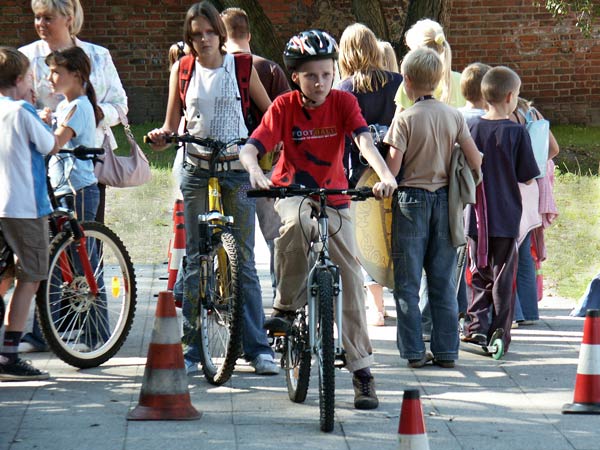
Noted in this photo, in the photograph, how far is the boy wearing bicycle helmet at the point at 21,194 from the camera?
660 cm

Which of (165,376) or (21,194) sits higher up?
(21,194)

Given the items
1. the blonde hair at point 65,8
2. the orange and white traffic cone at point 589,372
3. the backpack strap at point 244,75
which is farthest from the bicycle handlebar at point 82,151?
the orange and white traffic cone at point 589,372

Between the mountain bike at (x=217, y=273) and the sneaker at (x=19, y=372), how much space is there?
0.92 meters

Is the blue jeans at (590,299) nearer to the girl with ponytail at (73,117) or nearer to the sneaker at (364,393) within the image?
the sneaker at (364,393)

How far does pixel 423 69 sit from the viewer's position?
7121 mm

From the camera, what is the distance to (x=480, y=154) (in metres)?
7.16

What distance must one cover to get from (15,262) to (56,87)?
1.15 m

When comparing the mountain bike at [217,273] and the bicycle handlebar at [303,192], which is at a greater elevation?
the bicycle handlebar at [303,192]

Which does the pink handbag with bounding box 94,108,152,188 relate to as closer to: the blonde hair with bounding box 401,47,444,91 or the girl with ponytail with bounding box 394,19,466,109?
the blonde hair with bounding box 401,47,444,91

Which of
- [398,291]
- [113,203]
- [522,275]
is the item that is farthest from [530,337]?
[113,203]

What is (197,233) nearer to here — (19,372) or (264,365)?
(264,365)

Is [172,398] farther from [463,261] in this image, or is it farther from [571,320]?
[571,320]

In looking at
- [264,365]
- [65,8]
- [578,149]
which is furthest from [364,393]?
[578,149]

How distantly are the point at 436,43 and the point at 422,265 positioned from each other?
1873mm
